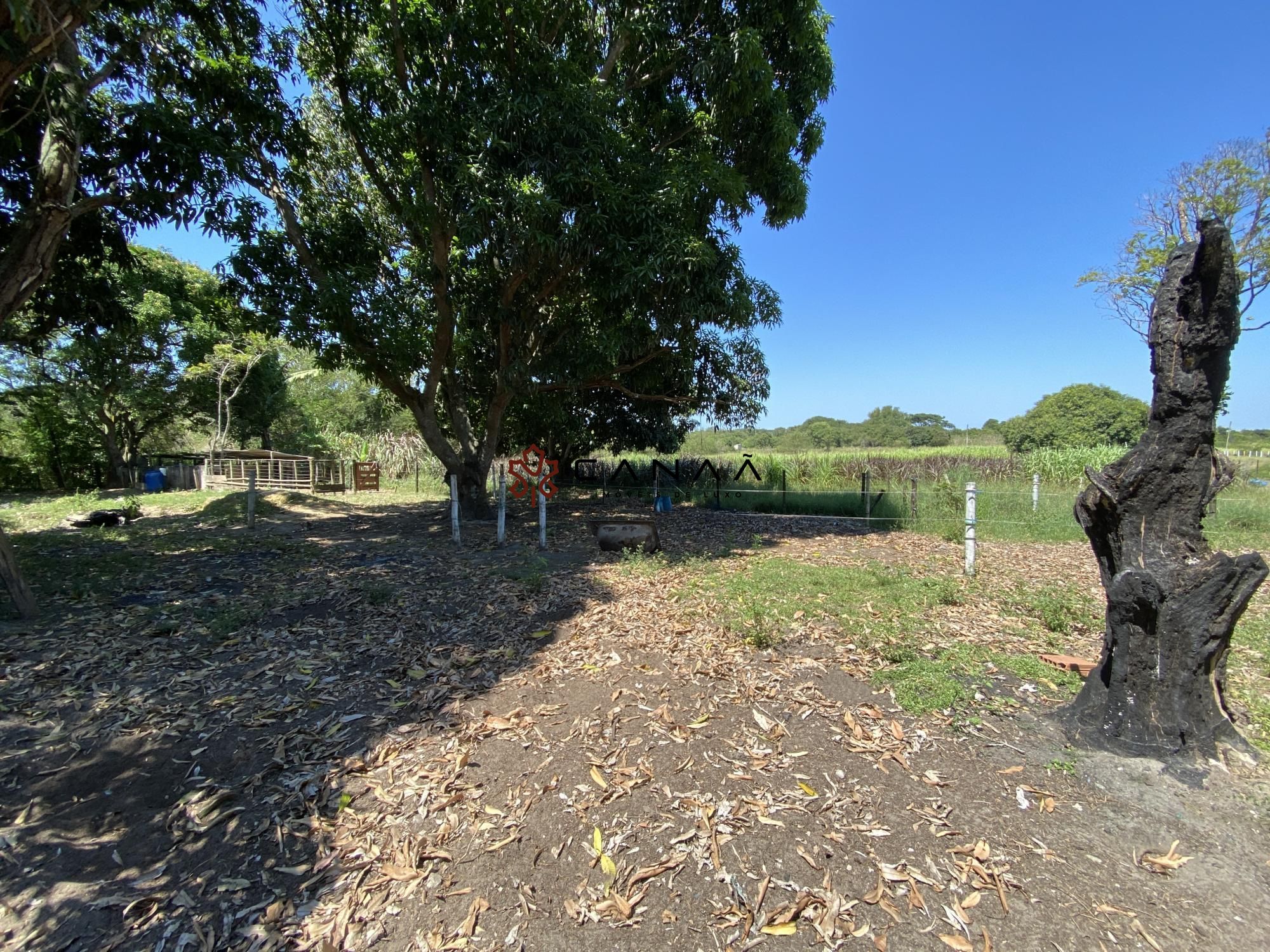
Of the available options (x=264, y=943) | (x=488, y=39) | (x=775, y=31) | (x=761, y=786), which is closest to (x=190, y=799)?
(x=264, y=943)

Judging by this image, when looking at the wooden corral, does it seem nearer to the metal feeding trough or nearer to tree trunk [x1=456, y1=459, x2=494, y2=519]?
tree trunk [x1=456, y1=459, x2=494, y2=519]

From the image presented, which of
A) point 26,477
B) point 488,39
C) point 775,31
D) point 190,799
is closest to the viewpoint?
point 190,799

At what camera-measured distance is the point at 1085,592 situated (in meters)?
5.59

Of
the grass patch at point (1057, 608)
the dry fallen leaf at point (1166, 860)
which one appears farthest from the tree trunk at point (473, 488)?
the dry fallen leaf at point (1166, 860)

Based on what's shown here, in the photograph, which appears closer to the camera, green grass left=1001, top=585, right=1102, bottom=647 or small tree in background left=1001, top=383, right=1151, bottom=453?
green grass left=1001, top=585, right=1102, bottom=647

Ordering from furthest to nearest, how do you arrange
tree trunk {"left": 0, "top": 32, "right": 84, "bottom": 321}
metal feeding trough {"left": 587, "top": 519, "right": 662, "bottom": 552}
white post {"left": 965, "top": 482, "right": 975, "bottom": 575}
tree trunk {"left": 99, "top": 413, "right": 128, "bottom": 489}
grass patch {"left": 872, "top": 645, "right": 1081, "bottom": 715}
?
tree trunk {"left": 99, "top": 413, "right": 128, "bottom": 489} → metal feeding trough {"left": 587, "top": 519, "right": 662, "bottom": 552} → white post {"left": 965, "top": 482, "right": 975, "bottom": 575} → tree trunk {"left": 0, "top": 32, "right": 84, "bottom": 321} → grass patch {"left": 872, "top": 645, "right": 1081, "bottom": 715}

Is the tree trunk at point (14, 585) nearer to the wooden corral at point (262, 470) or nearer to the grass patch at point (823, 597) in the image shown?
the grass patch at point (823, 597)

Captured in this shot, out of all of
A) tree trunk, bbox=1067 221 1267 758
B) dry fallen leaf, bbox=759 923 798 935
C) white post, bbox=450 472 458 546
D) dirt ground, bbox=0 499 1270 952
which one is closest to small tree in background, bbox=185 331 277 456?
white post, bbox=450 472 458 546

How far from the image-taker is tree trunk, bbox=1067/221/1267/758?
2.76 meters

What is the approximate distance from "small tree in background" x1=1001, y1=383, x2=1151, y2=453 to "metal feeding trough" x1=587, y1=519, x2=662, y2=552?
94.4 feet

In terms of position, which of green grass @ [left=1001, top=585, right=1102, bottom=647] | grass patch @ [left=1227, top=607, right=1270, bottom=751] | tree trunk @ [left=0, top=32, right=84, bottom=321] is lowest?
grass patch @ [left=1227, top=607, right=1270, bottom=751]

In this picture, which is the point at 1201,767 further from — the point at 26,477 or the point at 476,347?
the point at 26,477

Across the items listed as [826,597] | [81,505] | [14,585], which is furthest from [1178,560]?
[81,505]

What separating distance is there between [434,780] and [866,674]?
2757 millimetres
